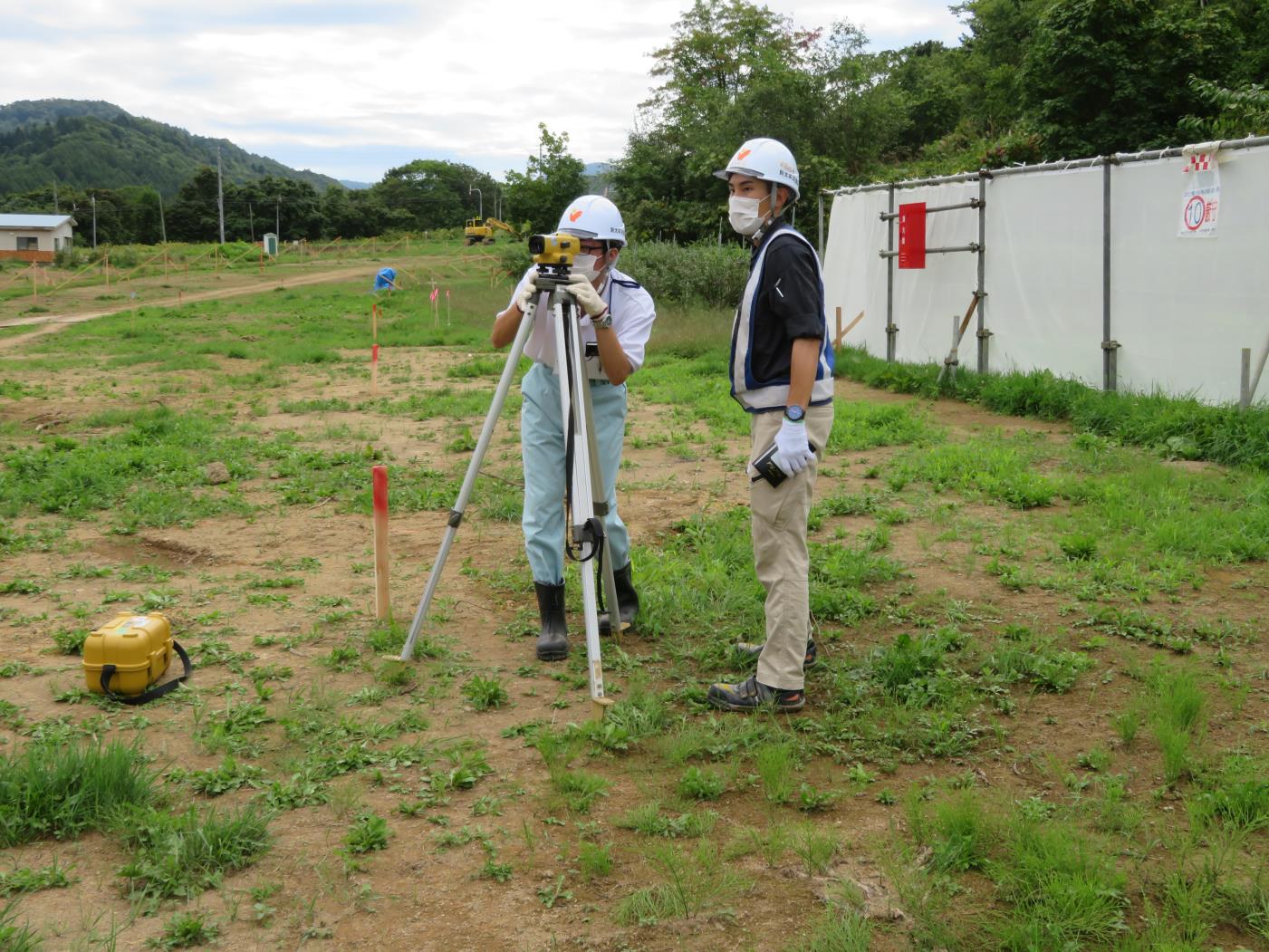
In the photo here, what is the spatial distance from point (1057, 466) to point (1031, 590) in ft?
11.1

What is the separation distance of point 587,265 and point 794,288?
3.81 feet

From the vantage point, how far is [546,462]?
540 centimetres

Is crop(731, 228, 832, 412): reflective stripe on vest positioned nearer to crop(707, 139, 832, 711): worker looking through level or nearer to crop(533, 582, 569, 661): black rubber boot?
crop(707, 139, 832, 711): worker looking through level

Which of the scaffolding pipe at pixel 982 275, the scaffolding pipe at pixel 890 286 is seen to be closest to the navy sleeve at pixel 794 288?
the scaffolding pipe at pixel 982 275

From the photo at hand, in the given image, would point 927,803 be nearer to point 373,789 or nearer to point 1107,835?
point 1107,835

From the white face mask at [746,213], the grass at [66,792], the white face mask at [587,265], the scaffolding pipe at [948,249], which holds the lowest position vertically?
the grass at [66,792]

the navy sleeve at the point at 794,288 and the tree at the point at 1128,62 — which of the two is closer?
the navy sleeve at the point at 794,288

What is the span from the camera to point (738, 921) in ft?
10.8

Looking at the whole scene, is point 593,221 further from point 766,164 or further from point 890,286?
point 890,286

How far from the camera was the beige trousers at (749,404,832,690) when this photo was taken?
4.62 meters

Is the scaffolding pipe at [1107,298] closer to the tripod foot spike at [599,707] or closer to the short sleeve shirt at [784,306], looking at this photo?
the short sleeve shirt at [784,306]

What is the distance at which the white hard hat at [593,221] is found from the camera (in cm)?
514

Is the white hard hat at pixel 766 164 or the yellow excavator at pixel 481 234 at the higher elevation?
the yellow excavator at pixel 481 234

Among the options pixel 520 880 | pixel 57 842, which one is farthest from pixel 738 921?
pixel 57 842
